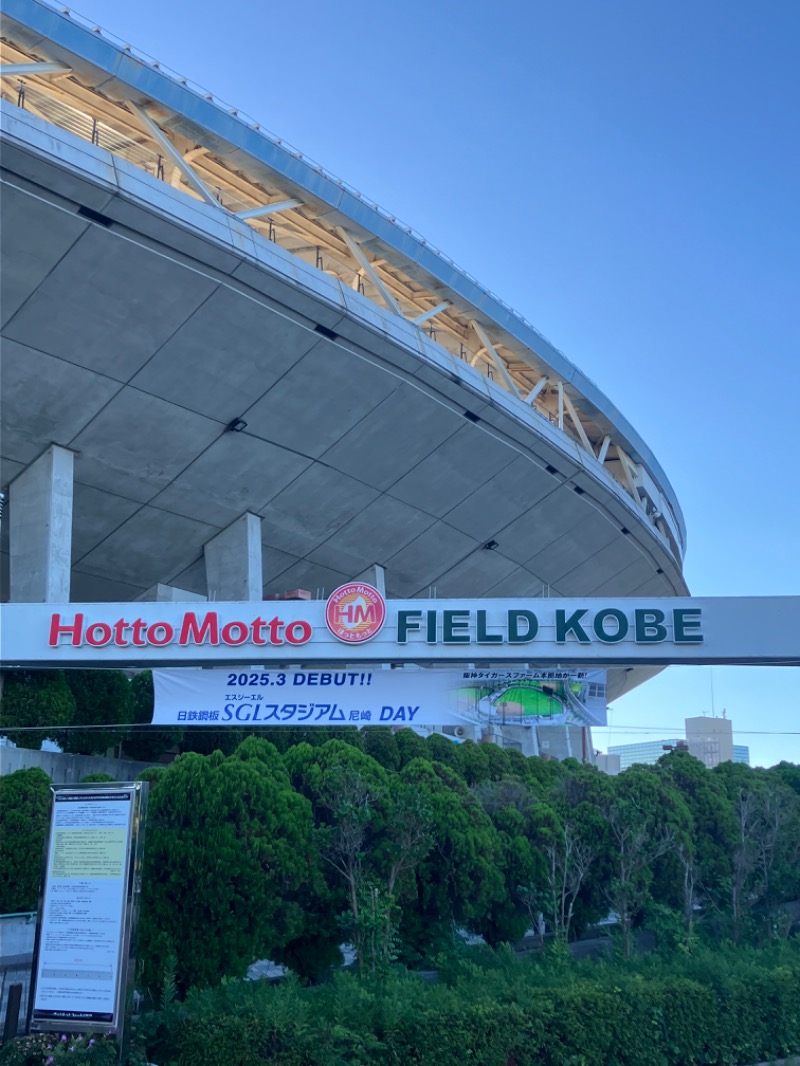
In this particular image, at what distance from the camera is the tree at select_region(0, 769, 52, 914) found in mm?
15938

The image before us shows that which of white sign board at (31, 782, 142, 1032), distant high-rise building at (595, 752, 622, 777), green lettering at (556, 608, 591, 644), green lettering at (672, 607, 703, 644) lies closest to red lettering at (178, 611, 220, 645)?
green lettering at (556, 608, 591, 644)

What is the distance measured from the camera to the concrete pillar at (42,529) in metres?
21.3

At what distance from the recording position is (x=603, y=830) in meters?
20.8

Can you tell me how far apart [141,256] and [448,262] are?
9076 millimetres

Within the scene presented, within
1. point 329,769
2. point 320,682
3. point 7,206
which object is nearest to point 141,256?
point 7,206

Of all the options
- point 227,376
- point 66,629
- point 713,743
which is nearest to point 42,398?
point 227,376

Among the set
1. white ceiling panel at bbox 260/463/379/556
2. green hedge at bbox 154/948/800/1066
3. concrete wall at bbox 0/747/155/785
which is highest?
white ceiling panel at bbox 260/463/379/556

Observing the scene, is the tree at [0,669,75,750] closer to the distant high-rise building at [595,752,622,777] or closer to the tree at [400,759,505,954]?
the tree at [400,759,505,954]

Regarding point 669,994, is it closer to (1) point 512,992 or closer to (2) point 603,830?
(1) point 512,992

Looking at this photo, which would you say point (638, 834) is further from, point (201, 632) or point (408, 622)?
point (201, 632)

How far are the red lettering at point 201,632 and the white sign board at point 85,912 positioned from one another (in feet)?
24.8

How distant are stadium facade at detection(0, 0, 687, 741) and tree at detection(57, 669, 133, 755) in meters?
1.89

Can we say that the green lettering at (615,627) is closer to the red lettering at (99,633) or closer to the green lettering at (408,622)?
the green lettering at (408,622)

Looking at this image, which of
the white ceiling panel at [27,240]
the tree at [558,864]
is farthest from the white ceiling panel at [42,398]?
the tree at [558,864]
